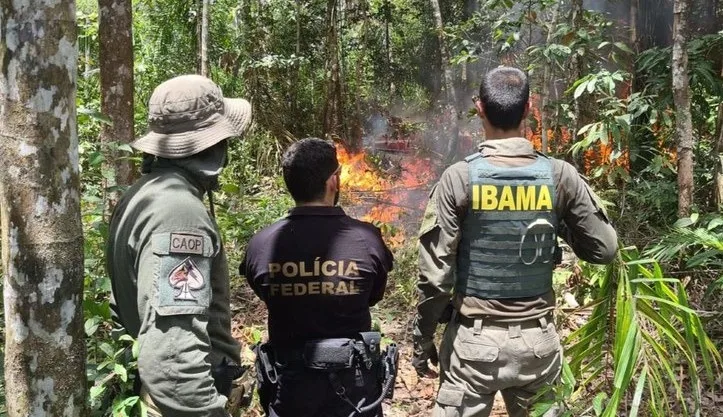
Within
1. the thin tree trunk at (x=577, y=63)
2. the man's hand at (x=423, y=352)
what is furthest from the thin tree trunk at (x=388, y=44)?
the man's hand at (x=423, y=352)

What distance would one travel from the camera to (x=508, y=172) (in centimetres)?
259

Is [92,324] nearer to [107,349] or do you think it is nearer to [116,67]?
[107,349]

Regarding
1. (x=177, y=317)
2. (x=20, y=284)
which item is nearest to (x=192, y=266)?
(x=177, y=317)

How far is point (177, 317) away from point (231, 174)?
25.7 ft

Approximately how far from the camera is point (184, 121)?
2053mm

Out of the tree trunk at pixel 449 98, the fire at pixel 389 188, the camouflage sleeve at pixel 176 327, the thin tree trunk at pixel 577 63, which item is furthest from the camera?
the tree trunk at pixel 449 98

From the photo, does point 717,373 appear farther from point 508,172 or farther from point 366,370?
point 366,370

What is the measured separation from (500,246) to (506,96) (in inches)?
25.5

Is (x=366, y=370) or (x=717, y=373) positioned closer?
(x=366, y=370)

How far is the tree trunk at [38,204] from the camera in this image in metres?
1.78

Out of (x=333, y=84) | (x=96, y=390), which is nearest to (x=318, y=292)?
(x=96, y=390)

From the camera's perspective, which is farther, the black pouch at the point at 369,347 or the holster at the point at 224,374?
the black pouch at the point at 369,347

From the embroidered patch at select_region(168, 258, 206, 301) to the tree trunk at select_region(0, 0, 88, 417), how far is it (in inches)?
14.2

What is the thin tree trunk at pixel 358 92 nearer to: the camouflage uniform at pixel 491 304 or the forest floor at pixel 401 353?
the forest floor at pixel 401 353
